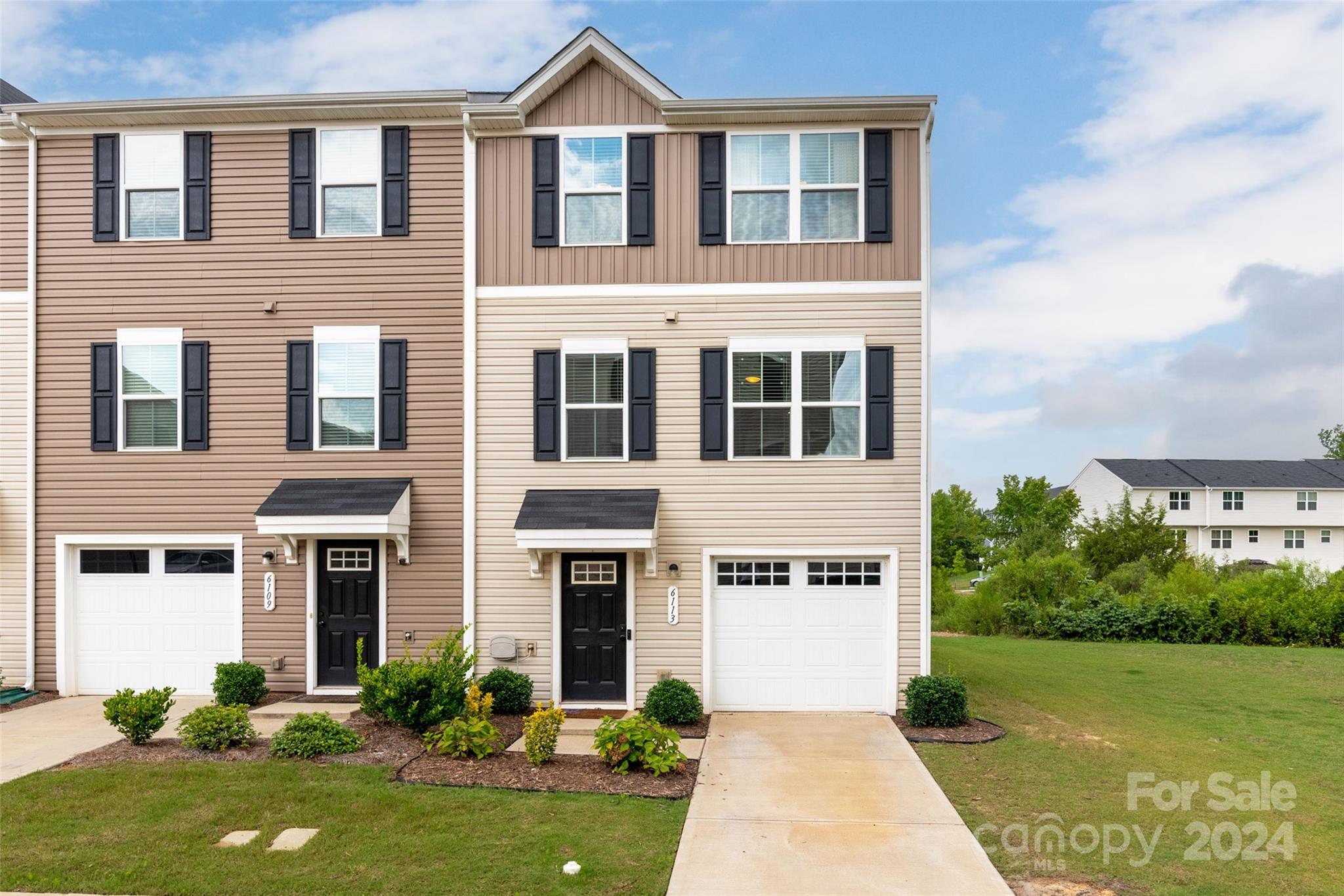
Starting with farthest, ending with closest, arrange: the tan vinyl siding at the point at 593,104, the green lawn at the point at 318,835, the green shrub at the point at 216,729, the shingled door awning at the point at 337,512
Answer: the tan vinyl siding at the point at 593,104 < the shingled door awning at the point at 337,512 < the green shrub at the point at 216,729 < the green lawn at the point at 318,835

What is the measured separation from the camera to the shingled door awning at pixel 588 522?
9.80 m

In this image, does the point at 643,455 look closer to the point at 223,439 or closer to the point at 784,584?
the point at 784,584

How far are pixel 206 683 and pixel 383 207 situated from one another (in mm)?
7069

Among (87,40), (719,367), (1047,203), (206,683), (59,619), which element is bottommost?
(206,683)

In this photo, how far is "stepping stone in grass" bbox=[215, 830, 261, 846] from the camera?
19.8ft

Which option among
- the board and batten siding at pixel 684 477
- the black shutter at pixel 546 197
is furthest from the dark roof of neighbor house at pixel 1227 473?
the black shutter at pixel 546 197

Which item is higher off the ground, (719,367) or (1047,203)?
(1047,203)

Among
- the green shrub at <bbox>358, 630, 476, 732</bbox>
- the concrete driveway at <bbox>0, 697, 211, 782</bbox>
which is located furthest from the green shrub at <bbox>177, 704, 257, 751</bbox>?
the green shrub at <bbox>358, 630, 476, 732</bbox>

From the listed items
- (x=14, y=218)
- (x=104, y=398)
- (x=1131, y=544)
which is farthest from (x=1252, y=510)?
(x=14, y=218)

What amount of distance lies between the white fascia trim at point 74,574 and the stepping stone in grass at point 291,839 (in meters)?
5.53

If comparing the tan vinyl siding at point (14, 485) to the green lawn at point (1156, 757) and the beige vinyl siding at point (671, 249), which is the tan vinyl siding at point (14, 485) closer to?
the beige vinyl siding at point (671, 249)

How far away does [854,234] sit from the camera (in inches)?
415

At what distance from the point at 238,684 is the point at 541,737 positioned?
188 inches

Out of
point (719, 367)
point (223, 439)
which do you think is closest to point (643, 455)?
point (719, 367)
